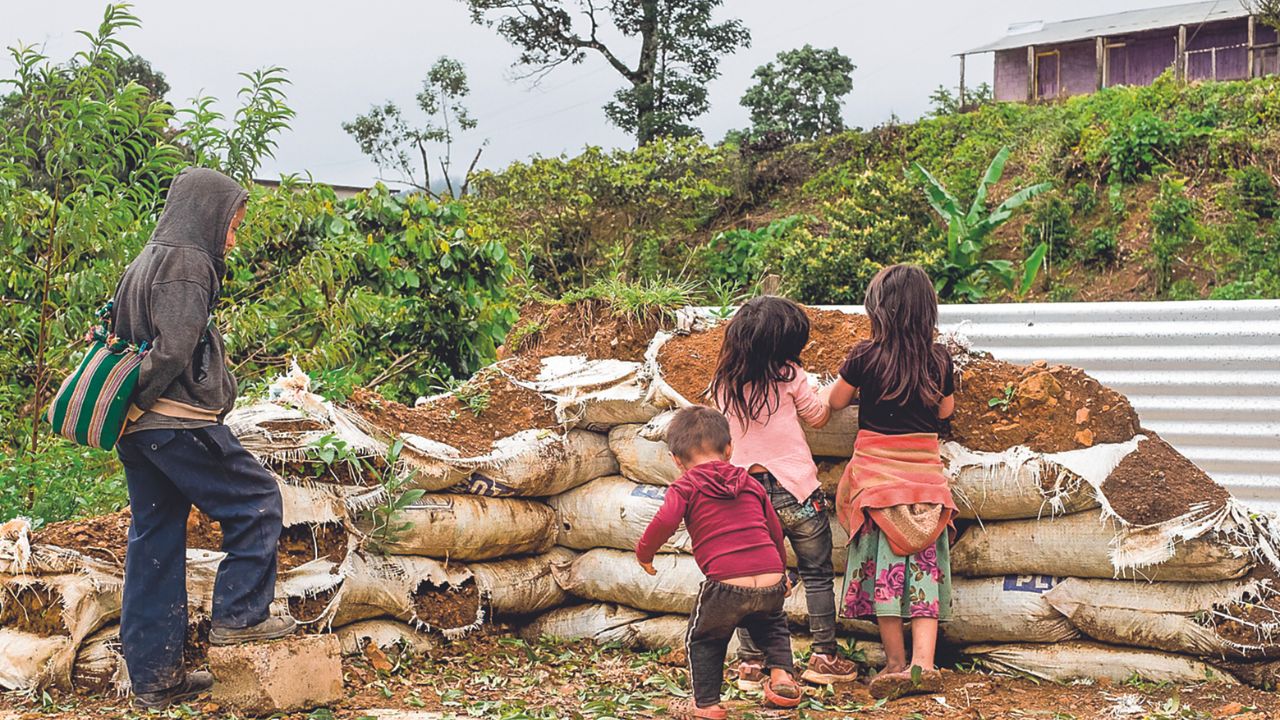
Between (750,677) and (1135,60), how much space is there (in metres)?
22.9

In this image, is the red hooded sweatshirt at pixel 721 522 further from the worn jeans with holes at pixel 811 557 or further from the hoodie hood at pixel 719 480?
the worn jeans with holes at pixel 811 557

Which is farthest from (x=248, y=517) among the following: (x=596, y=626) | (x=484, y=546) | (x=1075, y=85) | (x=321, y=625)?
(x=1075, y=85)

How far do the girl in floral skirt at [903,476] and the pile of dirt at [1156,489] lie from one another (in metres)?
0.55

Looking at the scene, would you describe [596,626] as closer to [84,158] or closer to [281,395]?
[281,395]

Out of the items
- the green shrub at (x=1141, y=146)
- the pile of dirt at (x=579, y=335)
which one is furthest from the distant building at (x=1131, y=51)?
the pile of dirt at (x=579, y=335)

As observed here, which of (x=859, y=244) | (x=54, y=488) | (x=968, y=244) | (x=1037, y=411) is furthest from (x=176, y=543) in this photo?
(x=859, y=244)

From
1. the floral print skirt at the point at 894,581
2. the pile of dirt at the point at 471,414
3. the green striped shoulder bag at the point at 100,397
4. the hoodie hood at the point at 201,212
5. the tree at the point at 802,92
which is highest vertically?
the tree at the point at 802,92

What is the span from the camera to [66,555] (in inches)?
142

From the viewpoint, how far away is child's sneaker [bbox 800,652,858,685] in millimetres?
3863

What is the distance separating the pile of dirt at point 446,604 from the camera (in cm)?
425

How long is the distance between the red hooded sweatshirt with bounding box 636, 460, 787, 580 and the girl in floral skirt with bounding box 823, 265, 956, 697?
473 mm

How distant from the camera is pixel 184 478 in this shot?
11.1ft

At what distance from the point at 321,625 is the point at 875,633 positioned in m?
1.96

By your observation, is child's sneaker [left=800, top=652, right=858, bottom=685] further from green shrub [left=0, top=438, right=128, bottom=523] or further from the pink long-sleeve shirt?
green shrub [left=0, top=438, right=128, bottom=523]
